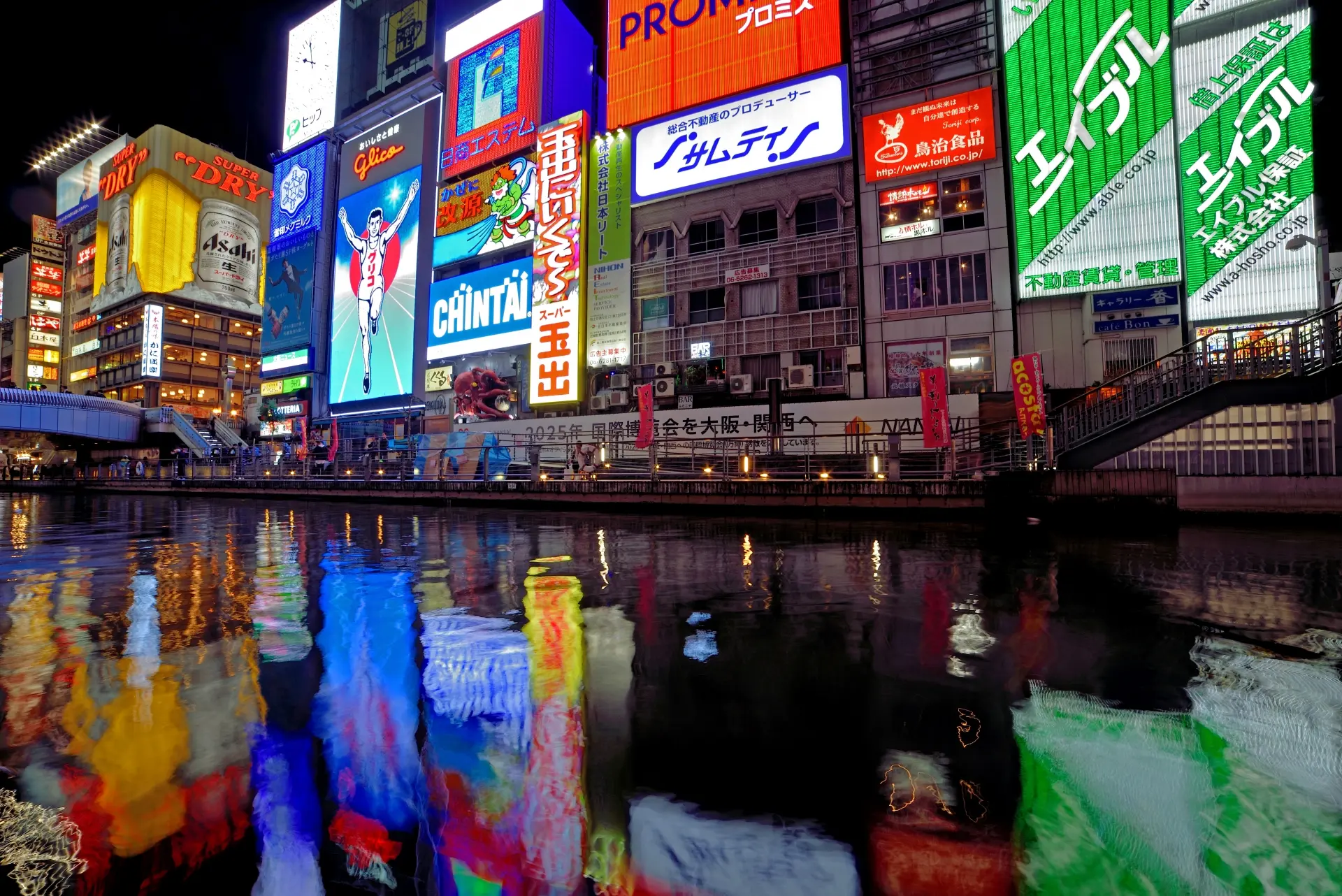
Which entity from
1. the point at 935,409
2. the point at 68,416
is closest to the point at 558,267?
the point at 935,409

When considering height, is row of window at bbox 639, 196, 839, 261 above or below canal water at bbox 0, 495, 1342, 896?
above

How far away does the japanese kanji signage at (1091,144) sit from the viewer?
71.1ft

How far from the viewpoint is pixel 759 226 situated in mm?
28859

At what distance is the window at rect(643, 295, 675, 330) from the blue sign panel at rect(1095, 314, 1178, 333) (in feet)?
58.1

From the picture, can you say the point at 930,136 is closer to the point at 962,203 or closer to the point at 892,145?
the point at 892,145

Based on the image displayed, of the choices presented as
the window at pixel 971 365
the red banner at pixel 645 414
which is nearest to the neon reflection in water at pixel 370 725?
the red banner at pixel 645 414

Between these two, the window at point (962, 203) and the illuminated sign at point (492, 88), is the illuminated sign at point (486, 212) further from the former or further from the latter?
the window at point (962, 203)

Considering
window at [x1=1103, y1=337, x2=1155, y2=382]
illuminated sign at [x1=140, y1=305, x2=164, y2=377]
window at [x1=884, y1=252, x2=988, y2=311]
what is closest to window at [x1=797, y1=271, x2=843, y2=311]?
window at [x1=884, y1=252, x2=988, y2=311]

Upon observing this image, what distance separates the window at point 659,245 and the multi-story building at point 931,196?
30.7 ft

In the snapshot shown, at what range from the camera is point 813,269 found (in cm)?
2720

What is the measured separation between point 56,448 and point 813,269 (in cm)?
7169

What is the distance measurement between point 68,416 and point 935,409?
54270 millimetres

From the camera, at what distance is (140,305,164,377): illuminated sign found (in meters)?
64.0

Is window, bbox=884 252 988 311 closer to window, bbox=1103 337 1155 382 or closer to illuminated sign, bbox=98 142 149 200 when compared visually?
window, bbox=1103 337 1155 382
